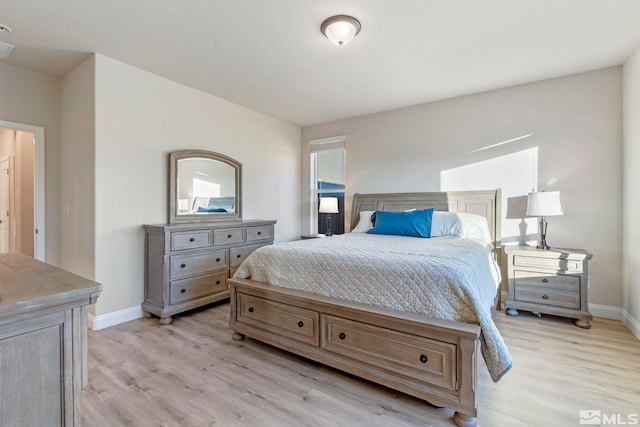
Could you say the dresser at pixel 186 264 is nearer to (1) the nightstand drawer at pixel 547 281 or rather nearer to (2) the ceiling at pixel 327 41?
(2) the ceiling at pixel 327 41

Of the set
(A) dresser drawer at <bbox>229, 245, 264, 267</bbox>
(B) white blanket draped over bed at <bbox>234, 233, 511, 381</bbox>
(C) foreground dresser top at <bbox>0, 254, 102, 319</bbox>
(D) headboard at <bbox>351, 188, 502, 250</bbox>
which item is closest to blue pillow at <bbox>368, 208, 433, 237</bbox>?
(D) headboard at <bbox>351, 188, 502, 250</bbox>

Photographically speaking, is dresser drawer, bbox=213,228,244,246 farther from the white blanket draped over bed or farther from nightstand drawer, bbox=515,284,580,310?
nightstand drawer, bbox=515,284,580,310

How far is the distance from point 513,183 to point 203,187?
3.69m

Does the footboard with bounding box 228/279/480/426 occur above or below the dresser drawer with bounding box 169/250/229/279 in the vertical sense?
below

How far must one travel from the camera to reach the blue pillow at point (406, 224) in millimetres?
3314

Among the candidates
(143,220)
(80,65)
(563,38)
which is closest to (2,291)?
(143,220)

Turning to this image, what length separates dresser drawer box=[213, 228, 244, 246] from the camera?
3.39m

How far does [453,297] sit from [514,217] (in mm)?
2380

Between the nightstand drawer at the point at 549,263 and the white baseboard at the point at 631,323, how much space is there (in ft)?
1.84

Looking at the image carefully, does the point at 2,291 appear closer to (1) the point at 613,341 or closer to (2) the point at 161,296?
(2) the point at 161,296

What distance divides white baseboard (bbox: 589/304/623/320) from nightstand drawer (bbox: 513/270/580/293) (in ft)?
1.69

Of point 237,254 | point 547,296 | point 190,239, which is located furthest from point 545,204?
point 190,239

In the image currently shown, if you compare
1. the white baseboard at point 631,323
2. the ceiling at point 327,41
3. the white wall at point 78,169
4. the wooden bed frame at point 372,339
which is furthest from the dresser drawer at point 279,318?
the white baseboard at point 631,323

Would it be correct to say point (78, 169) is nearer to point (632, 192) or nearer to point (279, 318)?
point (279, 318)
